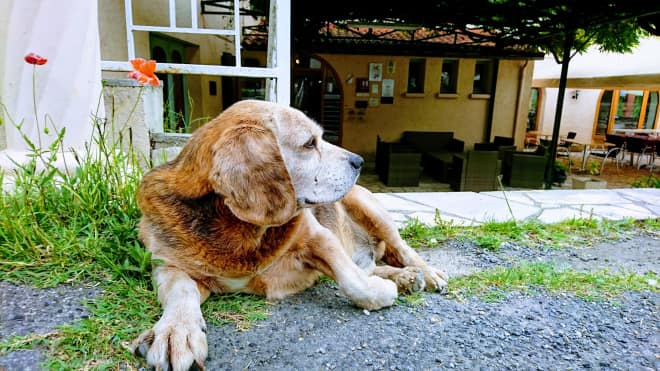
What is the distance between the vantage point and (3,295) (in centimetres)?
182

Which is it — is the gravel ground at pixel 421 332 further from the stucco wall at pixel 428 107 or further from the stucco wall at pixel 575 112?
the stucco wall at pixel 575 112

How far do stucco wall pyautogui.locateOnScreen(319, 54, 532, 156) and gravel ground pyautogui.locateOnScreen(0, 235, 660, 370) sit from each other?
1279cm

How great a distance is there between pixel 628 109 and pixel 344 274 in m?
23.2

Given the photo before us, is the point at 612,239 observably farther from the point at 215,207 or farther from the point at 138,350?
the point at 138,350

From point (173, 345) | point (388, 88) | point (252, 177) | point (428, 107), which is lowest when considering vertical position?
point (173, 345)

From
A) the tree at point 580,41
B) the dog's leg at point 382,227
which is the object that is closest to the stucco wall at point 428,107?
the tree at point 580,41

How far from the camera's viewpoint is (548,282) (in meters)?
2.44

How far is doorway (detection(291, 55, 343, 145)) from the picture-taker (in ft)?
49.9

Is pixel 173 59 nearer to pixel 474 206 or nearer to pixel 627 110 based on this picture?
pixel 474 206

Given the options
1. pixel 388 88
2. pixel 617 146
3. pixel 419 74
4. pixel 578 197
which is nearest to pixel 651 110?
pixel 617 146

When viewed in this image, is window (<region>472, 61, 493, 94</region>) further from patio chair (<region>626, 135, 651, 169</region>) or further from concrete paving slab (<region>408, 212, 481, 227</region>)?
concrete paving slab (<region>408, 212, 481, 227</region>)

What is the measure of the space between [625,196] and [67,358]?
19.3 ft

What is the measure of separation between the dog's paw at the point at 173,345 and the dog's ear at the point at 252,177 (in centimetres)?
45

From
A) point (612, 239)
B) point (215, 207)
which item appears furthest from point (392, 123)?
point (215, 207)
